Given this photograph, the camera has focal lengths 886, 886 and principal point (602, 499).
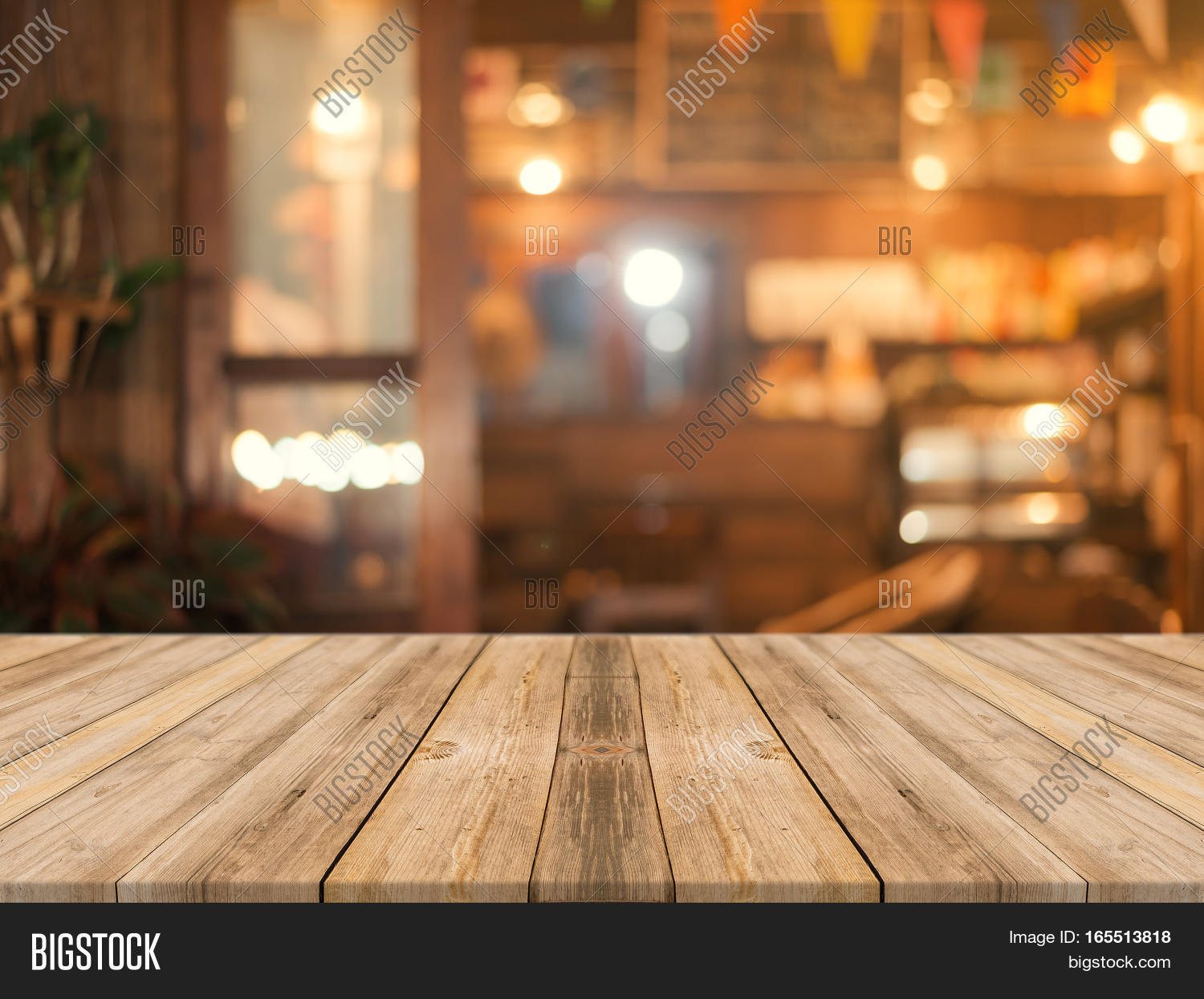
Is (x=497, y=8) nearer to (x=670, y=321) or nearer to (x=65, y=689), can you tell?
(x=670, y=321)

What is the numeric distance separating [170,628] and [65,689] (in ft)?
3.70

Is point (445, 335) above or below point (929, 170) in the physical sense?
below

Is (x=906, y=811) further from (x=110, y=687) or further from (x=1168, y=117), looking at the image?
(x=1168, y=117)

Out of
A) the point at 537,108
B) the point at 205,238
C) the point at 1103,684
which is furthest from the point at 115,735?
the point at 537,108

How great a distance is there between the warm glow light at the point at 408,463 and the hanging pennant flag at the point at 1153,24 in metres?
3.97

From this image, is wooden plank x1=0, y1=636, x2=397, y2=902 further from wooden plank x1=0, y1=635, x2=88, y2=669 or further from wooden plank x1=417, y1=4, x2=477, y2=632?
wooden plank x1=417, y1=4, x2=477, y2=632

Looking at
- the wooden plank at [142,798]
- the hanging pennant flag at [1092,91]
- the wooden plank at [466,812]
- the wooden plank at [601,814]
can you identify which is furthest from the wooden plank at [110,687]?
the hanging pennant flag at [1092,91]

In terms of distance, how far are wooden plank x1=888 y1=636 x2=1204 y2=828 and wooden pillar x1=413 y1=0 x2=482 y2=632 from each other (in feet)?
5.87

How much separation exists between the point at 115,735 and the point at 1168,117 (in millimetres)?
4674

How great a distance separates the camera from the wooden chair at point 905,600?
3061 millimetres

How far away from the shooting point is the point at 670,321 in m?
4.90

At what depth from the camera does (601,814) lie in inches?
25.4

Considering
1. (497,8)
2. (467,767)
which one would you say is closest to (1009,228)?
(497,8)

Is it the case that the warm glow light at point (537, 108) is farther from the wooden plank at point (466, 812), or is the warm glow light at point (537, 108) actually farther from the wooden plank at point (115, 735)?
the wooden plank at point (466, 812)
